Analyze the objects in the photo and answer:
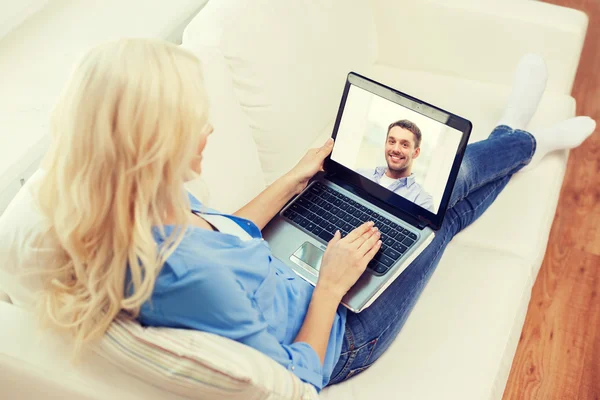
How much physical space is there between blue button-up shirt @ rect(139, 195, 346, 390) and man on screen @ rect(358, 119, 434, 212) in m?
0.36

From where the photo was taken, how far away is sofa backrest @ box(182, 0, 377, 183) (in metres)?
1.40

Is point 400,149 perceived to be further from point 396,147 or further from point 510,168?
point 510,168

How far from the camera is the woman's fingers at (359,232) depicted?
123 centimetres

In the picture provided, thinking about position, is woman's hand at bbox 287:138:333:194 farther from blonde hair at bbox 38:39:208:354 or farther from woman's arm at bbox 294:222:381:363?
blonde hair at bbox 38:39:208:354

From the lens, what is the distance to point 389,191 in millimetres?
1377

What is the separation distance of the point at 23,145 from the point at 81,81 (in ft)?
1.66

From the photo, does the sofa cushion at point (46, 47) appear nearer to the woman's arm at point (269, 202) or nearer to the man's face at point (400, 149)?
the woman's arm at point (269, 202)

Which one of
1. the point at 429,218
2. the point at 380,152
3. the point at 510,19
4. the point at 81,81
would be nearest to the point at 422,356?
the point at 429,218

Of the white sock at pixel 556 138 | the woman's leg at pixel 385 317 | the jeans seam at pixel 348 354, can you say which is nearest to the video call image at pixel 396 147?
the woman's leg at pixel 385 317

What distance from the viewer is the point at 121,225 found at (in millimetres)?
813

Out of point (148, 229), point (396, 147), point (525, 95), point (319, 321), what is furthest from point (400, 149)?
point (148, 229)

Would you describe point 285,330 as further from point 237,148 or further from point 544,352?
point 544,352

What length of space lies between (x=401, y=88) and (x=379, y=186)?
1.94 ft

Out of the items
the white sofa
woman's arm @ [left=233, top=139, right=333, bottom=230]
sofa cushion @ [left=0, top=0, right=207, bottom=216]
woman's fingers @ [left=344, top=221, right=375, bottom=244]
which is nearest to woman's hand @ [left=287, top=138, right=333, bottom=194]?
woman's arm @ [left=233, top=139, right=333, bottom=230]
